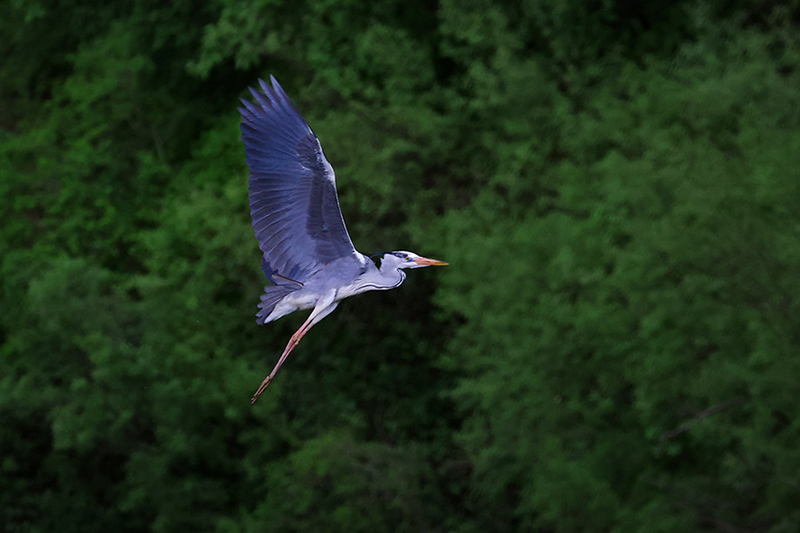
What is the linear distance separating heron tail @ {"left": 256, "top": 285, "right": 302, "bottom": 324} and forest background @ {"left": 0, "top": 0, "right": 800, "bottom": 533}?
5.49 metres

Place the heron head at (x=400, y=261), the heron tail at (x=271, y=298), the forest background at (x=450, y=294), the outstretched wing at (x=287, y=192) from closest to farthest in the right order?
1. the outstretched wing at (x=287, y=192)
2. the heron tail at (x=271, y=298)
3. the heron head at (x=400, y=261)
4. the forest background at (x=450, y=294)

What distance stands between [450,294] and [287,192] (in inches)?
293

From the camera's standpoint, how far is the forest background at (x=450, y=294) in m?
12.0

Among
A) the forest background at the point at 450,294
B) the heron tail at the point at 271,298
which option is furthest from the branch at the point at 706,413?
the heron tail at the point at 271,298

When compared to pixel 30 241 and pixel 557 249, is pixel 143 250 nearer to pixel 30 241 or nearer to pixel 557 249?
pixel 30 241

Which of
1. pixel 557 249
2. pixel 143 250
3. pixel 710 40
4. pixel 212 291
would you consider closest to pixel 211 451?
pixel 212 291

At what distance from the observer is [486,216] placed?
568 inches

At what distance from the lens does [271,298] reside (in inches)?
271

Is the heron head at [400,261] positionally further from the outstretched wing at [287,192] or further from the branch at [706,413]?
the branch at [706,413]

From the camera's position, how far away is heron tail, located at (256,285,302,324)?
6.83 metres

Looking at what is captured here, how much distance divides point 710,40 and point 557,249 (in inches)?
106

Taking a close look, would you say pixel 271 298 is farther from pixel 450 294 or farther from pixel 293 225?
pixel 450 294

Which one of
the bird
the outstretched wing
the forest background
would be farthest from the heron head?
the forest background

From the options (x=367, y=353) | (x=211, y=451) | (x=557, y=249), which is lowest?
(x=211, y=451)
